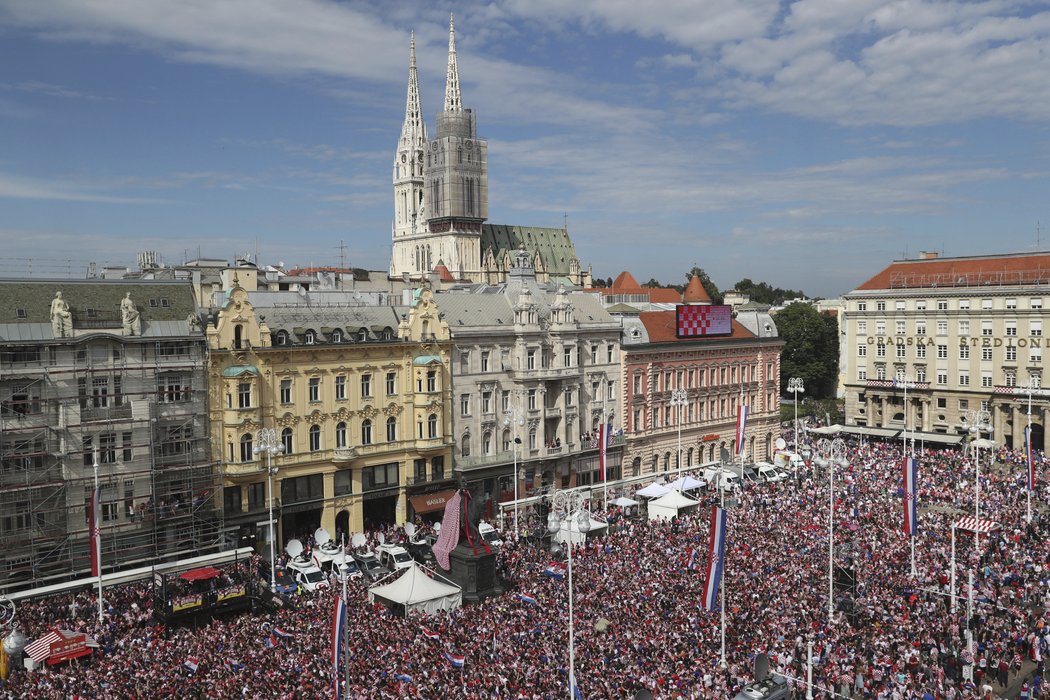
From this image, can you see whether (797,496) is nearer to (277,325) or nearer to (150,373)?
(277,325)

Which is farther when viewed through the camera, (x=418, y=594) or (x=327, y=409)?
(x=327, y=409)

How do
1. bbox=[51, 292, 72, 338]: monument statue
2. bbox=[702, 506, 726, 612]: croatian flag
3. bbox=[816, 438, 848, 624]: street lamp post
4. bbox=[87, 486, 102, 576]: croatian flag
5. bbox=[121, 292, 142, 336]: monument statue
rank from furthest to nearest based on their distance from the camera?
bbox=[121, 292, 142, 336]: monument statue
bbox=[51, 292, 72, 338]: monument statue
bbox=[87, 486, 102, 576]: croatian flag
bbox=[816, 438, 848, 624]: street lamp post
bbox=[702, 506, 726, 612]: croatian flag

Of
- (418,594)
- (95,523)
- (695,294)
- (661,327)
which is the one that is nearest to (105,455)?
(95,523)

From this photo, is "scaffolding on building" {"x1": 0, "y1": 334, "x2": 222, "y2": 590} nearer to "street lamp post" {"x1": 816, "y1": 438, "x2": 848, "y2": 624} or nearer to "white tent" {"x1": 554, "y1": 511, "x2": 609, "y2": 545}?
"white tent" {"x1": 554, "y1": 511, "x2": 609, "y2": 545}

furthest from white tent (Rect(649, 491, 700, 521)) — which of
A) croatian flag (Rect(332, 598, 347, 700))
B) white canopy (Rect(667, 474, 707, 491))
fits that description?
croatian flag (Rect(332, 598, 347, 700))

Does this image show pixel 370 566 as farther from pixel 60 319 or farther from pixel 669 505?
pixel 60 319

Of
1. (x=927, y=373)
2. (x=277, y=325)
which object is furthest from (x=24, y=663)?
(x=927, y=373)
